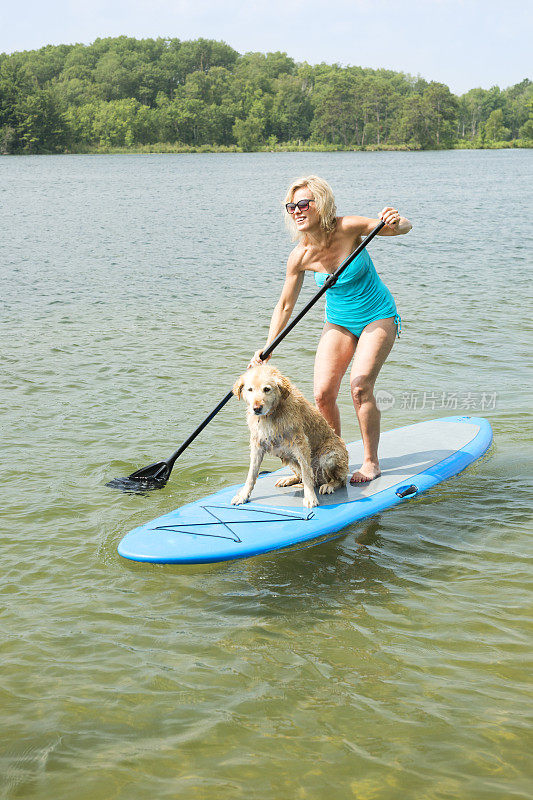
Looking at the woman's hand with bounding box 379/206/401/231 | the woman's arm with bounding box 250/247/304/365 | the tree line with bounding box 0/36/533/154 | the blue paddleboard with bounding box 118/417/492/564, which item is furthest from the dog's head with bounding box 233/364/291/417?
the tree line with bounding box 0/36/533/154

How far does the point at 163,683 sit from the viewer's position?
4.27 metres

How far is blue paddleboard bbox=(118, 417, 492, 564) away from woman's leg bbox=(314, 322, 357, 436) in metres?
0.87

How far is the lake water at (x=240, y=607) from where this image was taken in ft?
12.0

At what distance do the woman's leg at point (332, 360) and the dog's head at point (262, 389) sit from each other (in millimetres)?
874

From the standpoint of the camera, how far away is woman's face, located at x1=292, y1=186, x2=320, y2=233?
568cm

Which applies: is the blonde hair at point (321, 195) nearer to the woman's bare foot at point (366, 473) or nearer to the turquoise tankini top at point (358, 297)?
the turquoise tankini top at point (358, 297)

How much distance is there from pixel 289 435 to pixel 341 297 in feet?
4.24

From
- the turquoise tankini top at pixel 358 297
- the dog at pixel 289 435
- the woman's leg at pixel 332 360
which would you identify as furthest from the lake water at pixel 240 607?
the turquoise tankini top at pixel 358 297

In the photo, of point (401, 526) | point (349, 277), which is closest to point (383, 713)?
point (401, 526)

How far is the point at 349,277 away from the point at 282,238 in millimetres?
20861

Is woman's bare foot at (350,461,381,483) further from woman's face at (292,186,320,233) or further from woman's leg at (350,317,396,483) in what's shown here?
woman's face at (292,186,320,233)

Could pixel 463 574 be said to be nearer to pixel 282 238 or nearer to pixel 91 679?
pixel 91 679

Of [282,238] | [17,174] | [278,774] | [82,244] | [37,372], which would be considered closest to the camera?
[278,774]

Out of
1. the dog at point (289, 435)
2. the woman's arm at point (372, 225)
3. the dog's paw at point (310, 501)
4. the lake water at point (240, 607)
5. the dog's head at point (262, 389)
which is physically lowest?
the lake water at point (240, 607)
